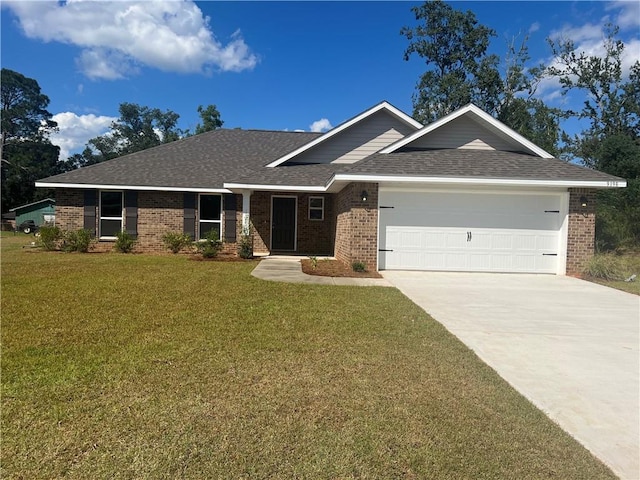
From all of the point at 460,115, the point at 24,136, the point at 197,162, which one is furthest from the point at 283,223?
the point at 24,136

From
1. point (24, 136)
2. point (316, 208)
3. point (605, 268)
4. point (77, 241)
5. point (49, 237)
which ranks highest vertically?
point (24, 136)

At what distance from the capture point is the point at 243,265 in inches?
473

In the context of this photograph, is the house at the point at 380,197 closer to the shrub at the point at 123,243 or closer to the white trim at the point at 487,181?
the white trim at the point at 487,181

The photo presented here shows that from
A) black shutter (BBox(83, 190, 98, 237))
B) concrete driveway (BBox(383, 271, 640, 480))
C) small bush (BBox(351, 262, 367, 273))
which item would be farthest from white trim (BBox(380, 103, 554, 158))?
black shutter (BBox(83, 190, 98, 237))

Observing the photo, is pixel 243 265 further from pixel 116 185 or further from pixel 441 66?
pixel 441 66

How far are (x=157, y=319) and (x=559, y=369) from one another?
5029mm

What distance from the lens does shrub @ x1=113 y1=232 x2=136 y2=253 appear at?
14750 millimetres

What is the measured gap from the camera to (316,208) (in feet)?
53.4

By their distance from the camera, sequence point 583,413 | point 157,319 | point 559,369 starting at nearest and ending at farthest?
point 583,413, point 559,369, point 157,319

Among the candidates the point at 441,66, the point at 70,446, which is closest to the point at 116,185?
the point at 70,446

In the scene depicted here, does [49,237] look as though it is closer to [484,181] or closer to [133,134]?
[484,181]

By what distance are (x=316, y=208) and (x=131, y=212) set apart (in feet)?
23.0

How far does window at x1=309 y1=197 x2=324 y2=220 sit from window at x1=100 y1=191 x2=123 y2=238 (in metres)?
7.26

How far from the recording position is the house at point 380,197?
449 inches
